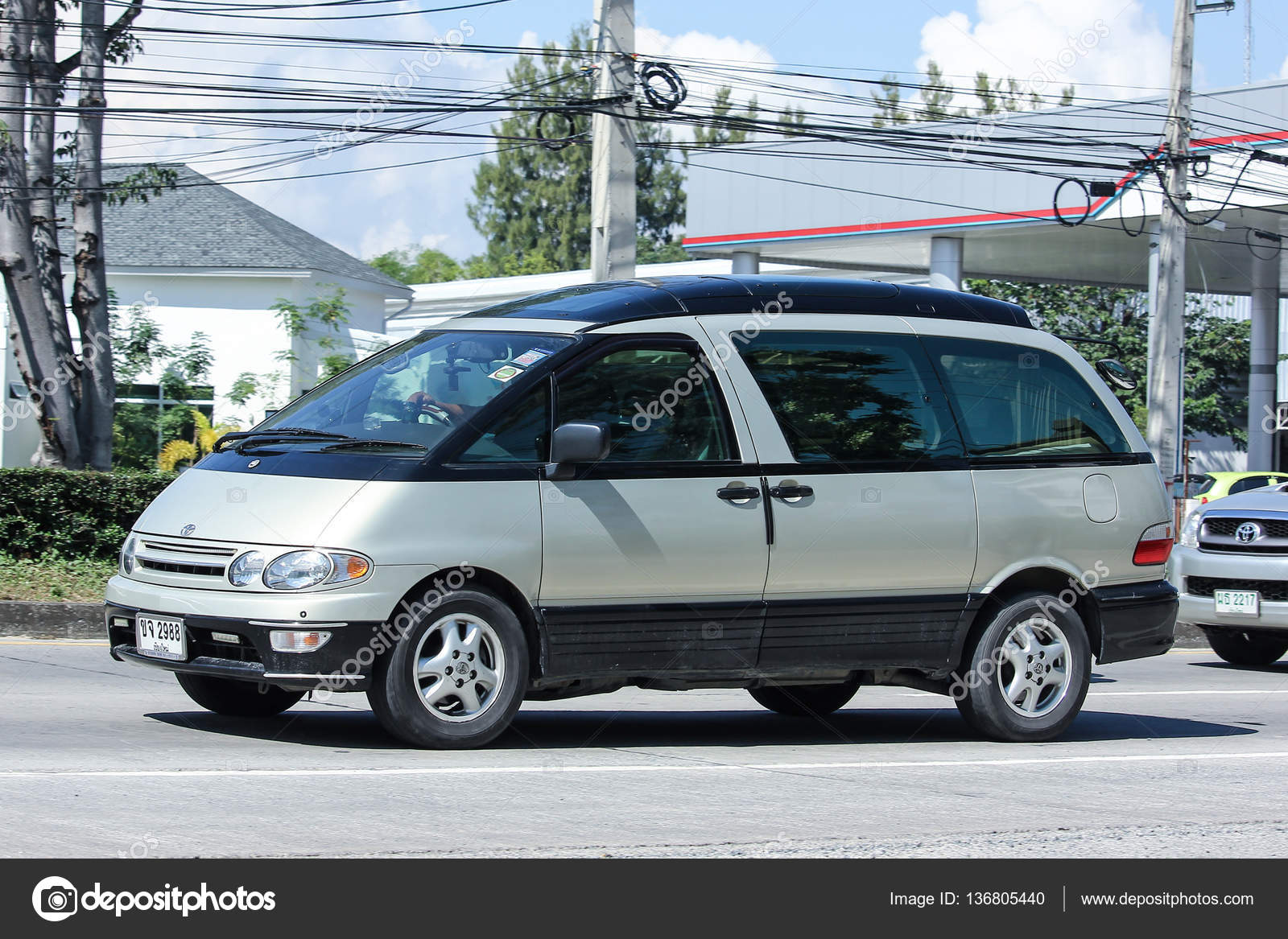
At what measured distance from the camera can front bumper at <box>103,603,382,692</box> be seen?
21.5 feet

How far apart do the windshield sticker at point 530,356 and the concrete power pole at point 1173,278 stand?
1421cm

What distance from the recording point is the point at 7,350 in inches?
1083

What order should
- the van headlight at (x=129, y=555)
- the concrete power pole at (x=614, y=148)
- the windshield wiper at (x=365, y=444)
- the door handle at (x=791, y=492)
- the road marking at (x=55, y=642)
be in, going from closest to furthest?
the windshield wiper at (x=365, y=444) < the van headlight at (x=129, y=555) < the door handle at (x=791, y=492) < the road marking at (x=55, y=642) < the concrete power pole at (x=614, y=148)

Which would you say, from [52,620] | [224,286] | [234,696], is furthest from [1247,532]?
[224,286]

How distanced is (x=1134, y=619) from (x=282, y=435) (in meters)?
4.49

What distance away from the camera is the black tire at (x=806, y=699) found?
29.2 ft

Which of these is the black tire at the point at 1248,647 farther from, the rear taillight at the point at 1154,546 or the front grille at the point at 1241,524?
the rear taillight at the point at 1154,546

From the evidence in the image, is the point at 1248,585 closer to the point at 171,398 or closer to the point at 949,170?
the point at 949,170

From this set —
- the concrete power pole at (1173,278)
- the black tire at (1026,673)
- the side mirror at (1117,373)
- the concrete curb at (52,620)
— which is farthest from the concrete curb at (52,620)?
the concrete power pole at (1173,278)

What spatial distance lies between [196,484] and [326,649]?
115 cm

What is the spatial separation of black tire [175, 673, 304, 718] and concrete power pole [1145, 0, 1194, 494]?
14545 millimetres
